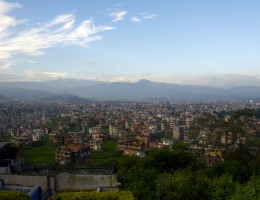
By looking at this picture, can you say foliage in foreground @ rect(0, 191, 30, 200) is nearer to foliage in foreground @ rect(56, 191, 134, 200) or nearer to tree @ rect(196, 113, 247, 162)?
foliage in foreground @ rect(56, 191, 134, 200)

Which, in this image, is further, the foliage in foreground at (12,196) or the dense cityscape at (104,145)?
the dense cityscape at (104,145)

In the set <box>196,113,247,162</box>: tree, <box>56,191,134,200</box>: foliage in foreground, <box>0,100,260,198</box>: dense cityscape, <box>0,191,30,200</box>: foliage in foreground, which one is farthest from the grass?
<box>0,191,30,200</box>: foliage in foreground

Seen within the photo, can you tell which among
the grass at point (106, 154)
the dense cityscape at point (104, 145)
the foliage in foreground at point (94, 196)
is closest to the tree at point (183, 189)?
the dense cityscape at point (104, 145)

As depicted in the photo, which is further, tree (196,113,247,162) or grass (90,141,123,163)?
grass (90,141,123,163)

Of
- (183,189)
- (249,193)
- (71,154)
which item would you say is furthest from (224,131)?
(71,154)

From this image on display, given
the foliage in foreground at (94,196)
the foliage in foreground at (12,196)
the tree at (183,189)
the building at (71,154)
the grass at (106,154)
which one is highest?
the foliage in foreground at (12,196)

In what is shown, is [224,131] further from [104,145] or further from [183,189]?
[104,145]

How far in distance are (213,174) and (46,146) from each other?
38403mm

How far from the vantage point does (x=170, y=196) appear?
445 inches

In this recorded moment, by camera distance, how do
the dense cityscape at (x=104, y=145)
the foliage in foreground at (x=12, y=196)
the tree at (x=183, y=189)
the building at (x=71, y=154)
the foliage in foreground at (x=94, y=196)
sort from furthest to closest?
the building at (x=71, y=154) < the dense cityscape at (x=104, y=145) < the tree at (x=183, y=189) < the foliage in foreground at (x=94, y=196) < the foliage in foreground at (x=12, y=196)

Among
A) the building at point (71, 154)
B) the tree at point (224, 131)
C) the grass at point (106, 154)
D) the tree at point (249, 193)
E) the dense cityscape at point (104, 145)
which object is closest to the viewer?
the tree at point (249, 193)

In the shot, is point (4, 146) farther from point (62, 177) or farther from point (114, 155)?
point (114, 155)

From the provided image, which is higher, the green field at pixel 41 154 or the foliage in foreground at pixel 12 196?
the foliage in foreground at pixel 12 196

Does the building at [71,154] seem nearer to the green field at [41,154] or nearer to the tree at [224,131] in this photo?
the green field at [41,154]
